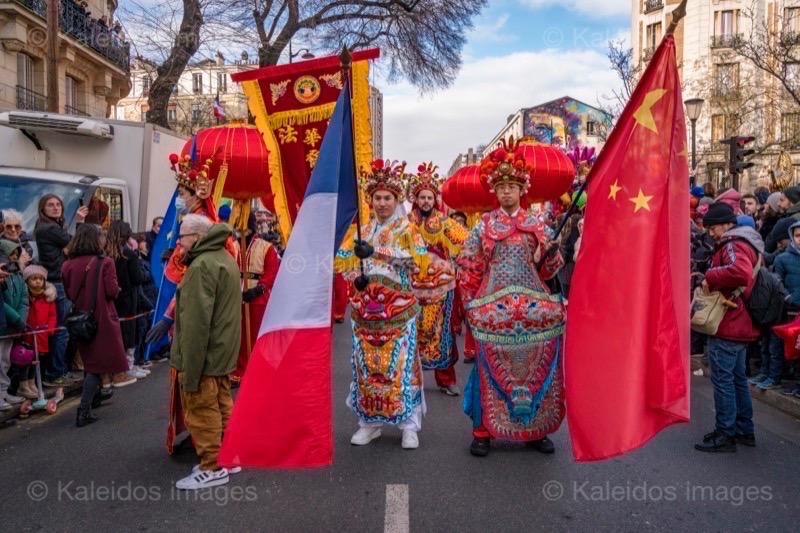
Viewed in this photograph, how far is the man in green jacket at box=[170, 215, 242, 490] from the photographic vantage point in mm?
4113

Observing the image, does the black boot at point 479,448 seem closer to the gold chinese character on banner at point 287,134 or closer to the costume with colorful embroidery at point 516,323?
the costume with colorful embroidery at point 516,323

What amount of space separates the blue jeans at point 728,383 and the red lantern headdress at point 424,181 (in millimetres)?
3811

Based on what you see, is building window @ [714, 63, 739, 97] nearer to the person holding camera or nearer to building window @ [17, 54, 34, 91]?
building window @ [17, 54, 34, 91]

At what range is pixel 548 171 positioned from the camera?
7570 mm

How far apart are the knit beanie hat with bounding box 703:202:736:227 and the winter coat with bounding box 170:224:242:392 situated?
12.1 feet

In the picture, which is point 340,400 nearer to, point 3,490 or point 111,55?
point 3,490

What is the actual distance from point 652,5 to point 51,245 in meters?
41.2

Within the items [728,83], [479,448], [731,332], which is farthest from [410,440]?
[728,83]

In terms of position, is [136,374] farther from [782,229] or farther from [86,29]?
[86,29]

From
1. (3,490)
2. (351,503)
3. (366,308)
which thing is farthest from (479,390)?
(3,490)

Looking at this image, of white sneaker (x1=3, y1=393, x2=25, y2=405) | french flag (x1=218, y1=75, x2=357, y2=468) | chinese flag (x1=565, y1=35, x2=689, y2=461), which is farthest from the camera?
white sneaker (x1=3, y1=393, x2=25, y2=405)

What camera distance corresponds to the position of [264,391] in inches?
127

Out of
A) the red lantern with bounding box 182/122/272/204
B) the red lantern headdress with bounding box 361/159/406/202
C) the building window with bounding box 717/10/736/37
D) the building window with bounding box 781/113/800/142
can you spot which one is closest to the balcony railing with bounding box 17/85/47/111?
the red lantern with bounding box 182/122/272/204

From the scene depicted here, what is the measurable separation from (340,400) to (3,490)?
117 inches
